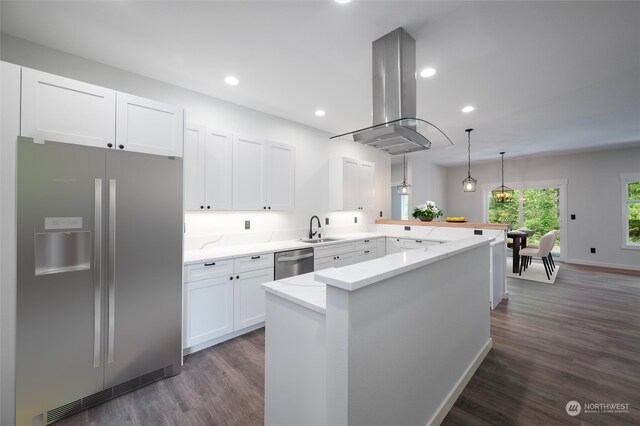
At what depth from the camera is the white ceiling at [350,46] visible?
1859 millimetres

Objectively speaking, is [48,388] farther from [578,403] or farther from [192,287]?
[578,403]

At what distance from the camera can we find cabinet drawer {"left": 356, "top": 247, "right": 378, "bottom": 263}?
4266mm

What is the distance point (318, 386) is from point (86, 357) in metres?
1.69

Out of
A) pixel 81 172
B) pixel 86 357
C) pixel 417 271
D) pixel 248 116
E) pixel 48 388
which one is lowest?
pixel 48 388

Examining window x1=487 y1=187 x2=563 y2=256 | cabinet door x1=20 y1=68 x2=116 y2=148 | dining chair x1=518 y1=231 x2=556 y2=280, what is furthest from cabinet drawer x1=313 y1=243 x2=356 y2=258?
window x1=487 y1=187 x2=563 y2=256

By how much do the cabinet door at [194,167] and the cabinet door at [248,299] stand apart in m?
0.93

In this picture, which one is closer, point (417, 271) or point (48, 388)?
point (417, 271)

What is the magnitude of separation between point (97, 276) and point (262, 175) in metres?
2.08

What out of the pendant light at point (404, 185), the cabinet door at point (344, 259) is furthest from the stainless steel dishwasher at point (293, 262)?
the pendant light at point (404, 185)

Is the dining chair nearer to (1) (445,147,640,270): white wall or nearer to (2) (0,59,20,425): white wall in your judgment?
A: (1) (445,147,640,270): white wall

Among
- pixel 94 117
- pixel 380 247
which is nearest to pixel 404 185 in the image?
pixel 380 247

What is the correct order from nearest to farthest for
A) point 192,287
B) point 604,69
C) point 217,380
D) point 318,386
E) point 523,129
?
1. point 318,386
2. point 217,380
3. point 192,287
4. point 604,69
5. point 523,129

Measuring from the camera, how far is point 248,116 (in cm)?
362

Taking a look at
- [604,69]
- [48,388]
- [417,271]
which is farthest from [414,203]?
[48,388]
